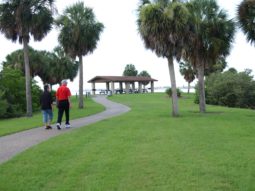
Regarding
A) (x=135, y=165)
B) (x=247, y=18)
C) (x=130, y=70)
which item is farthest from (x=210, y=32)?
(x=130, y=70)

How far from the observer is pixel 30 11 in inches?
1029

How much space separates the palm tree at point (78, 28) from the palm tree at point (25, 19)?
6550 mm

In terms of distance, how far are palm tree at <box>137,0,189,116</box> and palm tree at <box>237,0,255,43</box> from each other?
3.11 m

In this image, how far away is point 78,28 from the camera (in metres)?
33.5

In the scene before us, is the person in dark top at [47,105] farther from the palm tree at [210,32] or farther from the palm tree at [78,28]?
the palm tree at [78,28]

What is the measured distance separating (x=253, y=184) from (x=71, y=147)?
5.10 m

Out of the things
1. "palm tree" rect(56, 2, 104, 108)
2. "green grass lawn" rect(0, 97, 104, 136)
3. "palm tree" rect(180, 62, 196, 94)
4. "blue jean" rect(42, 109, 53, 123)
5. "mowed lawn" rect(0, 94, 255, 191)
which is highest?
"palm tree" rect(56, 2, 104, 108)

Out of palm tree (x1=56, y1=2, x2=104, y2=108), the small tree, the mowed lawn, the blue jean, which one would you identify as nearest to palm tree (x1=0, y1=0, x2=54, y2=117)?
palm tree (x1=56, y1=2, x2=104, y2=108)

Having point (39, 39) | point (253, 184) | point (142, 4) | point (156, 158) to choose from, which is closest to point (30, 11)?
point (39, 39)

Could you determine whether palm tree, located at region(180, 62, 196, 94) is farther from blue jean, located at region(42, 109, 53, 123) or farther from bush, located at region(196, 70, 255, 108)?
blue jean, located at region(42, 109, 53, 123)

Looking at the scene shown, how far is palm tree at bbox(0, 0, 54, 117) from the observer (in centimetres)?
2586

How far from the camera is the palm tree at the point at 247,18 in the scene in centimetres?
2147

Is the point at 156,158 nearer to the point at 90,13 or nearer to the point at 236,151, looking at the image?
the point at 236,151

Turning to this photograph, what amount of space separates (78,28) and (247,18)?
15.7m
